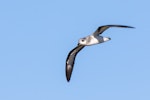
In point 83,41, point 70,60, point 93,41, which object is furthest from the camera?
Answer: point 70,60

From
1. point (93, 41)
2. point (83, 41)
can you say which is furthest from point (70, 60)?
point (93, 41)

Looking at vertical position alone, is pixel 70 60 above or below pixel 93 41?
below

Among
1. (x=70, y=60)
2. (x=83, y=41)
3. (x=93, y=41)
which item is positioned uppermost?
(x=83, y=41)

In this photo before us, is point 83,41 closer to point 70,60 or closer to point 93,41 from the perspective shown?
point 93,41

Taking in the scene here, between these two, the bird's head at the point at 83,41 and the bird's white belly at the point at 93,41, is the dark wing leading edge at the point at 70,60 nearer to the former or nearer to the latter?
the bird's head at the point at 83,41

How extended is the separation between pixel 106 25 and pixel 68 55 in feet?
44.8

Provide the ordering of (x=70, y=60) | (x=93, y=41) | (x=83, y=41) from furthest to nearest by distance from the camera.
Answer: (x=70, y=60)
(x=83, y=41)
(x=93, y=41)

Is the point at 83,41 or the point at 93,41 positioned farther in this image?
the point at 83,41

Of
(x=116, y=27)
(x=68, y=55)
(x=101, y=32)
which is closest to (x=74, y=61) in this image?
(x=68, y=55)

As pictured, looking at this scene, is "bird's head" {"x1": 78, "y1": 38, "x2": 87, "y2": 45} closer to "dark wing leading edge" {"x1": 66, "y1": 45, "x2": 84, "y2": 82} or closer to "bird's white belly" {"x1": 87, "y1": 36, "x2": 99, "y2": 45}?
"bird's white belly" {"x1": 87, "y1": 36, "x2": 99, "y2": 45}

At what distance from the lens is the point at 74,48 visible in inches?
2301

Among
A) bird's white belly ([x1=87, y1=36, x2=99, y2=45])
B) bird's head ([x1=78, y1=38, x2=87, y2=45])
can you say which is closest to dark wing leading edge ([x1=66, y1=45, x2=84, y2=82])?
bird's head ([x1=78, y1=38, x2=87, y2=45])

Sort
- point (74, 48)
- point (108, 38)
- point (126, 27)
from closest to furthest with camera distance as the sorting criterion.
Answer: point (126, 27) < point (108, 38) < point (74, 48)

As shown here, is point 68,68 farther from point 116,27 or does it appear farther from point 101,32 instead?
point 116,27
